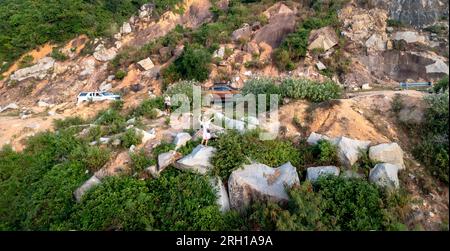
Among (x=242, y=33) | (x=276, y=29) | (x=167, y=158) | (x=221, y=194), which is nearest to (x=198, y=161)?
(x=167, y=158)

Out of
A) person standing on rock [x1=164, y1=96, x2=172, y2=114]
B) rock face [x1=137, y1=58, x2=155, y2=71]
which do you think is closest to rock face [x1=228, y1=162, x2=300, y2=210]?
person standing on rock [x1=164, y1=96, x2=172, y2=114]

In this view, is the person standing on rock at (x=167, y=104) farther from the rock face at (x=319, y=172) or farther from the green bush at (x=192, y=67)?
the green bush at (x=192, y=67)

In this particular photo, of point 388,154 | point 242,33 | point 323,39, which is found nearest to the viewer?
point 388,154

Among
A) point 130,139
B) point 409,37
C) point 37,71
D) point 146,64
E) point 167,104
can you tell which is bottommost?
point 37,71

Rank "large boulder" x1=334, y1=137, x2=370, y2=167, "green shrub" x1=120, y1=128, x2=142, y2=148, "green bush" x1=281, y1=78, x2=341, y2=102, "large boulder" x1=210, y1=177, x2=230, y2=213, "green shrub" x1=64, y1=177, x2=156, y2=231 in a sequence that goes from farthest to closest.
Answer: "green bush" x1=281, y1=78, x2=341, y2=102, "green shrub" x1=120, y1=128, x2=142, y2=148, "large boulder" x1=334, y1=137, x2=370, y2=167, "large boulder" x1=210, y1=177, x2=230, y2=213, "green shrub" x1=64, y1=177, x2=156, y2=231

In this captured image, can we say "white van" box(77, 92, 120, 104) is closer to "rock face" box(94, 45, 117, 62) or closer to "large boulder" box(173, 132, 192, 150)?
"rock face" box(94, 45, 117, 62)

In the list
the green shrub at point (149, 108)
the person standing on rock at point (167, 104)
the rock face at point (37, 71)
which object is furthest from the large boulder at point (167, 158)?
the rock face at point (37, 71)

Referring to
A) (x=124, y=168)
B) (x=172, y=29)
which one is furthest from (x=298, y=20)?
(x=124, y=168)

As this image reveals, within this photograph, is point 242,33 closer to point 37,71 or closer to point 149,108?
point 149,108
